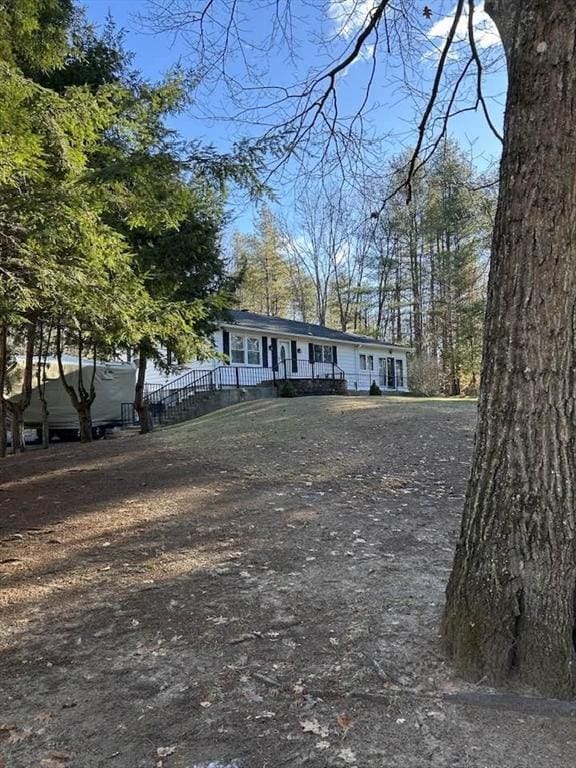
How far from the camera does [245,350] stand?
68.2 feet

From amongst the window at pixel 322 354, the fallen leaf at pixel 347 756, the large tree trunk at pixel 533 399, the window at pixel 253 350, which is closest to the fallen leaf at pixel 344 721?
the fallen leaf at pixel 347 756

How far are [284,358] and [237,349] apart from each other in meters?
2.78

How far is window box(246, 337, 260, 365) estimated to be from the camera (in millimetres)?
20938

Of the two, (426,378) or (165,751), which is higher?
(426,378)

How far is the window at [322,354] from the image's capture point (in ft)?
79.1

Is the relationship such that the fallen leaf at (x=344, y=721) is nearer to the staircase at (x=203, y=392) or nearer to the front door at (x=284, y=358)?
the staircase at (x=203, y=392)

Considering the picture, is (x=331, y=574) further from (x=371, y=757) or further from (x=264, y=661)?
(x=371, y=757)

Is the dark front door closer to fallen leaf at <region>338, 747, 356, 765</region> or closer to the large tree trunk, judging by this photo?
the large tree trunk

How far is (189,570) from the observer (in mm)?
3764

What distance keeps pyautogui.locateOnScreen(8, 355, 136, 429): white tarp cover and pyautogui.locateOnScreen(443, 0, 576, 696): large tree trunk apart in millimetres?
14660

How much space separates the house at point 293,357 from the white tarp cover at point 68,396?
2.27 meters

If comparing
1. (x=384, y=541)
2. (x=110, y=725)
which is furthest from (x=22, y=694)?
(x=384, y=541)

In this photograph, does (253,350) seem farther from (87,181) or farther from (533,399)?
(533,399)

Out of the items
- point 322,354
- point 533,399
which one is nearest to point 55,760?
point 533,399
